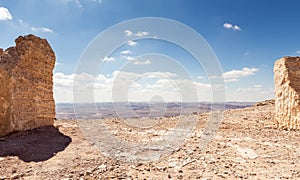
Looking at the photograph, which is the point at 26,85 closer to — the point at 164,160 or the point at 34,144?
the point at 34,144

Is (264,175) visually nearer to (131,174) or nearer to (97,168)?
(131,174)

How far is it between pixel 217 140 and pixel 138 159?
311 centimetres

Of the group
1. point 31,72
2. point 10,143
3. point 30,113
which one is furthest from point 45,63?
point 10,143

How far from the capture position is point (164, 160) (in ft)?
17.5

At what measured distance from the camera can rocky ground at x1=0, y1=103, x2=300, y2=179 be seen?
4438 mm

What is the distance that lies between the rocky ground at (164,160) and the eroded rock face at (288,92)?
165cm

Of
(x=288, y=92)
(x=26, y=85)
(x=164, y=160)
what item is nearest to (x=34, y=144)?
(x=26, y=85)

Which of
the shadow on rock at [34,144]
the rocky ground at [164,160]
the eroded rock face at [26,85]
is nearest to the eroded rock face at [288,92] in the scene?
the rocky ground at [164,160]

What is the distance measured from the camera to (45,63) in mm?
9516

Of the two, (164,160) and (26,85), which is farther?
(26,85)

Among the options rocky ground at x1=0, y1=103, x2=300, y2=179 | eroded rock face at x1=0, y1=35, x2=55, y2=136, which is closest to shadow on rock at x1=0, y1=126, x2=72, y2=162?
rocky ground at x1=0, y1=103, x2=300, y2=179

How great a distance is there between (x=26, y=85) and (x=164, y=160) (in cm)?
601

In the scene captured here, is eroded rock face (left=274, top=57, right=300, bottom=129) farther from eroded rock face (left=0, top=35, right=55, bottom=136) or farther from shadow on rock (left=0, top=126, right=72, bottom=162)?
eroded rock face (left=0, top=35, right=55, bottom=136)

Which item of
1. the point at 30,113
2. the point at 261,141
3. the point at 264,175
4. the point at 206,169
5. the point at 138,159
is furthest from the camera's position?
the point at 30,113
